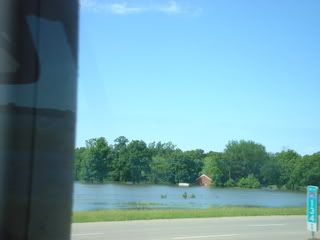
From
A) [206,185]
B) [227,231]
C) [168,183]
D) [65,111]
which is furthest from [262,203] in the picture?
[65,111]

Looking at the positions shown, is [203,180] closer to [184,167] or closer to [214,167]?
[214,167]

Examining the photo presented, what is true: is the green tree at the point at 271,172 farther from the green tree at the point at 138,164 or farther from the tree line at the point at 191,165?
the green tree at the point at 138,164

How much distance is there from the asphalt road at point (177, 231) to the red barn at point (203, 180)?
74.3ft

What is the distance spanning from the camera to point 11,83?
324cm

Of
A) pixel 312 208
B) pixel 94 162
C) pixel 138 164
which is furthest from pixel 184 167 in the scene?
pixel 94 162

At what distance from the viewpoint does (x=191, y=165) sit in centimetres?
4216

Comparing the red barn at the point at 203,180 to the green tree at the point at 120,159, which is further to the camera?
the red barn at the point at 203,180

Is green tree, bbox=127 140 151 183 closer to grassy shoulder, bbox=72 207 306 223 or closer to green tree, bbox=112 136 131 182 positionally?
green tree, bbox=112 136 131 182

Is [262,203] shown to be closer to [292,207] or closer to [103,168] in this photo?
[292,207]

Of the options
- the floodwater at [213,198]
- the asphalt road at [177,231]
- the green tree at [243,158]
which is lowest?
the asphalt road at [177,231]

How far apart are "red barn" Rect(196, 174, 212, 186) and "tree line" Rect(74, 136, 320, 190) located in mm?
419

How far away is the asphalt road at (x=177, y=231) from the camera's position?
50.6ft

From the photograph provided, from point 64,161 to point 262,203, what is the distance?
34119 mm

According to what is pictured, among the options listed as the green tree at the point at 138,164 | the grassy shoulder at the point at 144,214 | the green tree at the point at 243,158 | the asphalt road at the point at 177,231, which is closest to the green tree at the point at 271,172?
the green tree at the point at 243,158
